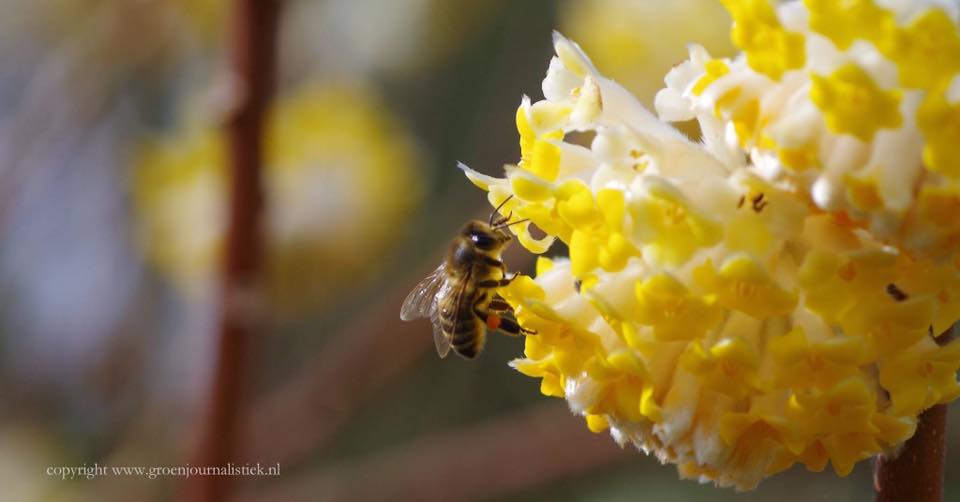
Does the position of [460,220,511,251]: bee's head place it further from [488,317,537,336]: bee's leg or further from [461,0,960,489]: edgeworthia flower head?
[461,0,960,489]: edgeworthia flower head

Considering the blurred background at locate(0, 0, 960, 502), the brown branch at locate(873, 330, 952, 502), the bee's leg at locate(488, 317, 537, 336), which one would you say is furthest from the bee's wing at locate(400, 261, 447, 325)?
the blurred background at locate(0, 0, 960, 502)

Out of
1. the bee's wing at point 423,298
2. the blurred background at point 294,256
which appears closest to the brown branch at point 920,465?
the bee's wing at point 423,298

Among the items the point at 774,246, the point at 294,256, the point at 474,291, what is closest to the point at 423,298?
the point at 474,291

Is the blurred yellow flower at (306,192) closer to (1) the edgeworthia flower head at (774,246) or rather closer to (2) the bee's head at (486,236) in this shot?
(2) the bee's head at (486,236)

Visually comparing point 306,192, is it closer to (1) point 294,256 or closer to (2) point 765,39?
(1) point 294,256

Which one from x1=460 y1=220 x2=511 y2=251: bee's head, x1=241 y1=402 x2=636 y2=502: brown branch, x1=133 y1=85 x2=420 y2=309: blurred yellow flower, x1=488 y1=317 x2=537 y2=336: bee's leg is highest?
x1=460 y1=220 x2=511 y2=251: bee's head

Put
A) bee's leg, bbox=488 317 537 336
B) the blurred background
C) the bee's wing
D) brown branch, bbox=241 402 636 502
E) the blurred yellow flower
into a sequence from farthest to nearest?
the blurred yellow flower < the blurred background < brown branch, bbox=241 402 636 502 < the bee's wing < bee's leg, bbox=488 317 537 336

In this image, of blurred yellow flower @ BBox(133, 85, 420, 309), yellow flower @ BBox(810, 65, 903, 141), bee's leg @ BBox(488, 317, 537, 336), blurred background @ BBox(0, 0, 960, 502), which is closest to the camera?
yellow flower @ BBox(810, 65, 903, 141)
